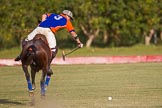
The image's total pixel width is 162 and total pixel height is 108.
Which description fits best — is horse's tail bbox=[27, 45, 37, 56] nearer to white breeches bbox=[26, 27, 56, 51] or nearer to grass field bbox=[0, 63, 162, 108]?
white breeches bbox=[26, 27, 56, 51]

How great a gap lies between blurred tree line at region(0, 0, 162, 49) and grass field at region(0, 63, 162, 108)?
2000 centimetres

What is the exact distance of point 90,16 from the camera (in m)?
46.2

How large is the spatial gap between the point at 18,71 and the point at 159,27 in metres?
22.7

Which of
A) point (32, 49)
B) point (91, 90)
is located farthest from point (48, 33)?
point (91, 90)

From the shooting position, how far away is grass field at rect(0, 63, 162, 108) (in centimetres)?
1385

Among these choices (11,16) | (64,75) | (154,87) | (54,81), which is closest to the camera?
(154,87)

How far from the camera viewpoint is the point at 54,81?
21.1 meters

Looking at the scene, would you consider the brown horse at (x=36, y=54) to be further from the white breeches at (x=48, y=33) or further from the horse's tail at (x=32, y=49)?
the white breeches at (x=48, y=33)

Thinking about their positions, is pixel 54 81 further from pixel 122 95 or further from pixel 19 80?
pixel 122 95

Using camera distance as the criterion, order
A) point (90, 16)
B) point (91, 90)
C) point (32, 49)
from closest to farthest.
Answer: point (32, 49), point (91, 90), point (90, 16)

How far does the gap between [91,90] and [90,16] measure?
29253mm

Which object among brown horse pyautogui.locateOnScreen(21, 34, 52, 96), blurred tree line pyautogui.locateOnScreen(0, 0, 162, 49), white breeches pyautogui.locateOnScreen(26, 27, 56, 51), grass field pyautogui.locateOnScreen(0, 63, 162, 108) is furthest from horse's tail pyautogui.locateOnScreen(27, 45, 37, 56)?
blurred tree line pyautogui.locateOnScreen(0, 0, 162, 49)

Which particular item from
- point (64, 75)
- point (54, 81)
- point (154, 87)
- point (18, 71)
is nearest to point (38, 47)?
point (154, 87)

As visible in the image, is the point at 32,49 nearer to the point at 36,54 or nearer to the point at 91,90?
the point at 36,54
